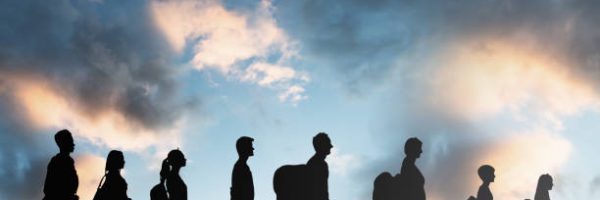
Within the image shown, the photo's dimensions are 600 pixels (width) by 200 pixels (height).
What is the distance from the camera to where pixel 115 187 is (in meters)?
16.6

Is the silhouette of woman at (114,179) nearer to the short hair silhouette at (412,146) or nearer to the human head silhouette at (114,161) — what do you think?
the human head silhouette at (114,161)

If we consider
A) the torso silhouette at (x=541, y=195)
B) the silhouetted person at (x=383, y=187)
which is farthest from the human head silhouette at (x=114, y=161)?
the torso silhouette at (x=541, y=195)

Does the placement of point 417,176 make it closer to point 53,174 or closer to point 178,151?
point 178,151

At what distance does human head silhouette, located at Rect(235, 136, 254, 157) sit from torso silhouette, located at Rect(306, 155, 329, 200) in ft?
4.42

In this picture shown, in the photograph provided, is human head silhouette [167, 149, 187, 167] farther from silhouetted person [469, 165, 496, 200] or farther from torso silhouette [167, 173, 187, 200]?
silhouetted person [469, 165, 496, 200]

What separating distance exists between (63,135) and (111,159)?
125cm

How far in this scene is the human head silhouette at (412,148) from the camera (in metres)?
19.5

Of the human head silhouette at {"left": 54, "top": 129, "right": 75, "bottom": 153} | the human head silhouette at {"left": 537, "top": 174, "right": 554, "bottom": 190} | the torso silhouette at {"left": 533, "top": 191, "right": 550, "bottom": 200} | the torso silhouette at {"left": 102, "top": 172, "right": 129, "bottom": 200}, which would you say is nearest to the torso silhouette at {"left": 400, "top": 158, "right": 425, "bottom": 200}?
the torso silhouette at {"left": 102, "top": 172, "right": 129, "bottom": 200}

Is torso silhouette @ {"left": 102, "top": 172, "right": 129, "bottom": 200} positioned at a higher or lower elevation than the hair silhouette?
lower

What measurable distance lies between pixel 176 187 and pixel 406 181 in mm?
5640

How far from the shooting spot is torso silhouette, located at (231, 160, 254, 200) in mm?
17062

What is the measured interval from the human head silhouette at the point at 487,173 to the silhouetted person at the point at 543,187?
8.70 feet

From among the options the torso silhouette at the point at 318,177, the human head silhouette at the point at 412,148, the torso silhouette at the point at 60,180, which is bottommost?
the torso silhouette at the point at 60,180

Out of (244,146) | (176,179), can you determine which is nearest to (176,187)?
(176,179)
